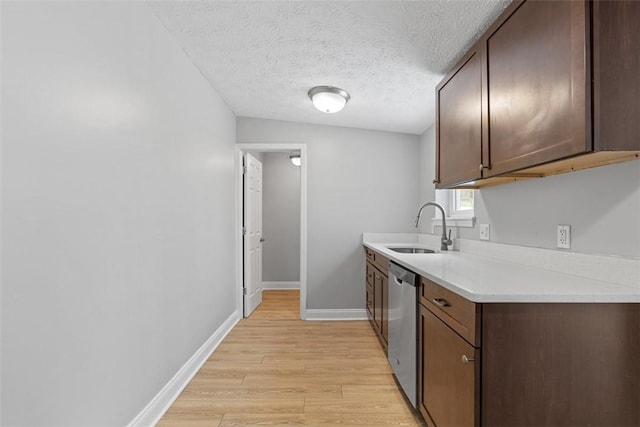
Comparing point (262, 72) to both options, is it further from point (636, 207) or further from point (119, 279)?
point (636, 207)

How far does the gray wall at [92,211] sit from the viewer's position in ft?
3.52

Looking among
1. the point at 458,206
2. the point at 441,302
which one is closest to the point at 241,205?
the point at 458,206

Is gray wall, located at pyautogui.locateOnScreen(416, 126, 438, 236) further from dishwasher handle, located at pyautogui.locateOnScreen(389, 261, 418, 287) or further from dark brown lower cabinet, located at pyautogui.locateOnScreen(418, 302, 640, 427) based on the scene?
dark brown lower cabinet, located at pyautogui.locateOnScreen(418, 302, 640, 427)

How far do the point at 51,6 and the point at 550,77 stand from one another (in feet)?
6.09

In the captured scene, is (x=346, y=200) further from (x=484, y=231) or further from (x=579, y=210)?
(x=579, y=210)

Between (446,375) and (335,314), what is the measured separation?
2442mm

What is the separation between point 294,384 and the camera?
231cm

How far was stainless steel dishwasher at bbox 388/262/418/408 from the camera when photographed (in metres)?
1.89

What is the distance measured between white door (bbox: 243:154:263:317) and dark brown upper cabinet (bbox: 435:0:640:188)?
8.50 ft

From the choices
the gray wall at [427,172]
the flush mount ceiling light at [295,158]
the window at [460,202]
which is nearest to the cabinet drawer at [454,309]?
the window at [460,202]

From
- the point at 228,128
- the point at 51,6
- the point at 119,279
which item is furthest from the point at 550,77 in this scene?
the point at 228,128

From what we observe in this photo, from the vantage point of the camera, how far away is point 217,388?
2262mm

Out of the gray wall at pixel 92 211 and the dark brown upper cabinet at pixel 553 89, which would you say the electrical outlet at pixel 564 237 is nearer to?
the dark brown upper cabinet at pixel 553 89

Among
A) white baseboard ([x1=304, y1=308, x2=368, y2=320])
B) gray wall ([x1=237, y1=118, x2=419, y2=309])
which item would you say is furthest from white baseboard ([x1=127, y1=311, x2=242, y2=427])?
gray wall ([x1=237, y1=118, x2=419, y2=309])
